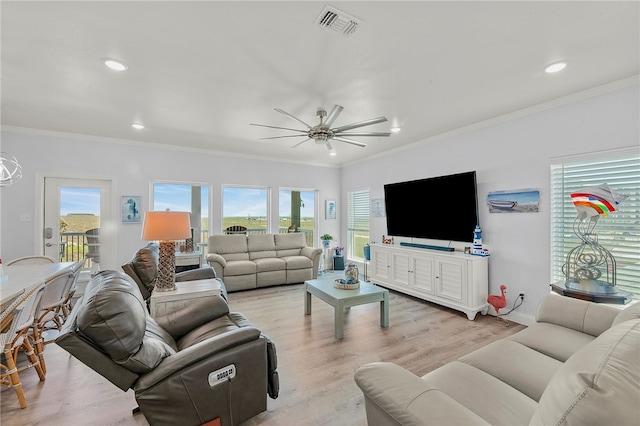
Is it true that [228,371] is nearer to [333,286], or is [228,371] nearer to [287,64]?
[333,286]

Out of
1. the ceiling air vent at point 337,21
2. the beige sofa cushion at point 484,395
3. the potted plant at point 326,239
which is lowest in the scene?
the beige sofa cushion at point 484,395

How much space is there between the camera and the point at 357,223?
6.64 m

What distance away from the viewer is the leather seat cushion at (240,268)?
486 centimetres

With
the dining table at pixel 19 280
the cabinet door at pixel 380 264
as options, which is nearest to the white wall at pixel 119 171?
the dining table at pixel 19 280

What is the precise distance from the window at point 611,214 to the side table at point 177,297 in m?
3.77

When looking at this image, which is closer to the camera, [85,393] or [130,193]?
[85,393]

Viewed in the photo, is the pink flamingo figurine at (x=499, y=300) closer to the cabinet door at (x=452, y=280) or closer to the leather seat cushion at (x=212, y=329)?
the cabinet door at (x=452, y=280)

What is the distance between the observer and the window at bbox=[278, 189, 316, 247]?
6.54 meters

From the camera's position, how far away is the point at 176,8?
5.79 feet

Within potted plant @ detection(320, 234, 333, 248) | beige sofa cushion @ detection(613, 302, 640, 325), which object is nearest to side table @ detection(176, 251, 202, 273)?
potted plant @ detection(320, 234, 333, 248)

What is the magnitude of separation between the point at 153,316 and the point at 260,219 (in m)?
4.00

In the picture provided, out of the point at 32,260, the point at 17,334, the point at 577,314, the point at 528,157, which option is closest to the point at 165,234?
the point at 17,334

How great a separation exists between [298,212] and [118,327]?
547cm

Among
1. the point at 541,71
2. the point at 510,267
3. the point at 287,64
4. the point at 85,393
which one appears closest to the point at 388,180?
the point at 510,267
